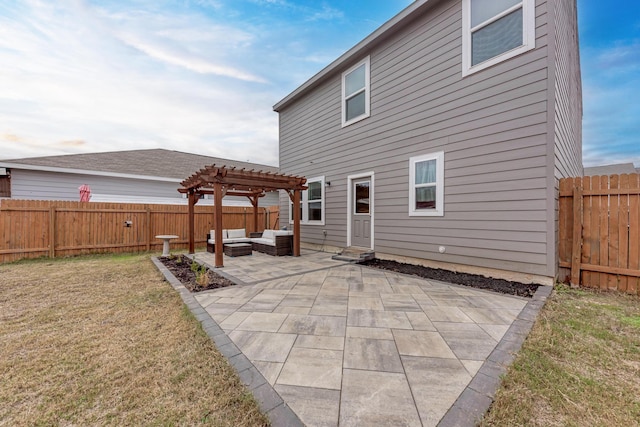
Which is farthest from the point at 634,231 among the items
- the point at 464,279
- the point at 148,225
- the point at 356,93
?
the point at 148,225

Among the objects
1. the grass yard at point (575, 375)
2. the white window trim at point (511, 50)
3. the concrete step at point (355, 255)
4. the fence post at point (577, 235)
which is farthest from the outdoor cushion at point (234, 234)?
the fence post at point (577, 235)

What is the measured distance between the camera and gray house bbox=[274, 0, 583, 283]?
163 inches

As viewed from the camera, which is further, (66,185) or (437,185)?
(66,185)

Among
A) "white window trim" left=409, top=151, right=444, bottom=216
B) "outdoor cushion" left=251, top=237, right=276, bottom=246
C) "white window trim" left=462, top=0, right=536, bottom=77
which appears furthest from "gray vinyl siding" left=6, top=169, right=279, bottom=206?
"white window trim" left=462, top=0, right=536, bottom=77

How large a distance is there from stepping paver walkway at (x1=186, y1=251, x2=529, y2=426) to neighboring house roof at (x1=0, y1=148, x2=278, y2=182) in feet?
33.0

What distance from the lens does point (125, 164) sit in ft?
37.7

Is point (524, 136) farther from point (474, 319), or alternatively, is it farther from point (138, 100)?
point (138, 100)

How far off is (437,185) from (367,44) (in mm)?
4324

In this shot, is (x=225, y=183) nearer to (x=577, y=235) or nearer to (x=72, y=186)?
(x=577, y=235)

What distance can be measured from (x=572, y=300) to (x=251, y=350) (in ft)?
14.5

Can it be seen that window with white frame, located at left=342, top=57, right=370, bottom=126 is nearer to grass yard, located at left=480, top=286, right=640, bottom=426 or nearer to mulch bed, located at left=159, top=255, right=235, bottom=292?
mulch bed, located at left=159, top=255, right=235, bottom=292

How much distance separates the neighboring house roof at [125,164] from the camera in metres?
9.44

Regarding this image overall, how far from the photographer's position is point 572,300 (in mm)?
3520

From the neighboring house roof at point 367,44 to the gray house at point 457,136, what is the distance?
31 mm
